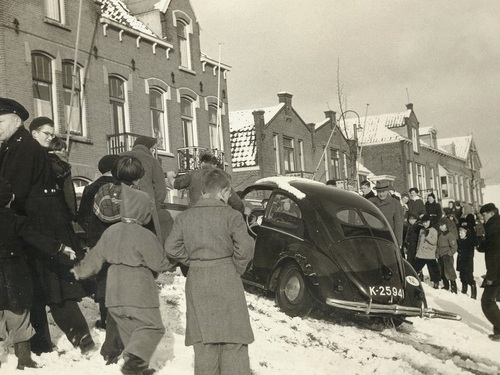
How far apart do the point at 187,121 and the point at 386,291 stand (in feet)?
54.4

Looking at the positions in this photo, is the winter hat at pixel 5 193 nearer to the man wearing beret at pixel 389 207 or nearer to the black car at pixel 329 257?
the black car at pixel 329 257

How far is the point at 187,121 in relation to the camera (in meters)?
24.0

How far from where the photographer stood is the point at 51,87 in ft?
56.9

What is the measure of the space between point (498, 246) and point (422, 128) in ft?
154

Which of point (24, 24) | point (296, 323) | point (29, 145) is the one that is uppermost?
point (24, 24)

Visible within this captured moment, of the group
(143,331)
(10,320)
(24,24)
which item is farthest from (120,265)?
(24,24)

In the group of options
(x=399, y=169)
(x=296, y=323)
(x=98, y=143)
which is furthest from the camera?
(x=399, y=169)

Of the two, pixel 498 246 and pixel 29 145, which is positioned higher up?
pixel 29 145

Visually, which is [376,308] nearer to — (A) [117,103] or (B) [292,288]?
(B) [292,288]

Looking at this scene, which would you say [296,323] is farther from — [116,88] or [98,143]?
[116,88]

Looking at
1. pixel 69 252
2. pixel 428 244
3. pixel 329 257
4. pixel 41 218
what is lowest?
pixel 428 244

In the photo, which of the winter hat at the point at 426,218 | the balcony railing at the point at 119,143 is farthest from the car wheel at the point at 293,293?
the balcony railing at the point at 119,143

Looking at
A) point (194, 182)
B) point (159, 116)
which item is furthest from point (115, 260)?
point (159, 116)

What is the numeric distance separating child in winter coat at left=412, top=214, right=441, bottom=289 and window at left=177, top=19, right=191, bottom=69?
12526 mm
